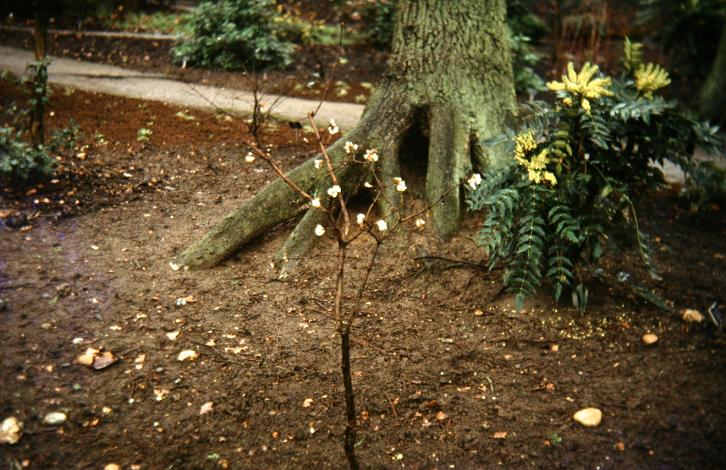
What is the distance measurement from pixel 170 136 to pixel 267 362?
3339 mm

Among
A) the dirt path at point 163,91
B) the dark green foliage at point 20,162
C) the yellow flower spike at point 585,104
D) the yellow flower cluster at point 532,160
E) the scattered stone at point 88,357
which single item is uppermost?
the yellow flower spike at point 585,104

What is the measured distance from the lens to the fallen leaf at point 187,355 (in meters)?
2.93

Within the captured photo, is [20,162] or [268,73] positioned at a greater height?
[268,73]

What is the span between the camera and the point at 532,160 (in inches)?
116

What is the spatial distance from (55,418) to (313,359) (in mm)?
1226

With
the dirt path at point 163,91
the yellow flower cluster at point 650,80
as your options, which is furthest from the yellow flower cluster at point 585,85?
the dirt path at point 163,91

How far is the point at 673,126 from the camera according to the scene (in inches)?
115

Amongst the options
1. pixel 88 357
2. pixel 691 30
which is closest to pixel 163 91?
pixel 88 357

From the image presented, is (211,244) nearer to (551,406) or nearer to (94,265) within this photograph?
(94,265)

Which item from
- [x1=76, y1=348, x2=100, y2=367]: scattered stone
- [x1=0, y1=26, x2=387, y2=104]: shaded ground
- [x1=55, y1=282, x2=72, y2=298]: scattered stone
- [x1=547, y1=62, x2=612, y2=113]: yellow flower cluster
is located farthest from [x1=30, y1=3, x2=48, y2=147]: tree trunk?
[x1=547, y1=62, x2=612, y2=113]: yellow flower cluster

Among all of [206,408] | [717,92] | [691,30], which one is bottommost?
[206,408]

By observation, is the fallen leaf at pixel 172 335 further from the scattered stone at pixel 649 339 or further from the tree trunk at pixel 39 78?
the scattered stone at pixel 649 339

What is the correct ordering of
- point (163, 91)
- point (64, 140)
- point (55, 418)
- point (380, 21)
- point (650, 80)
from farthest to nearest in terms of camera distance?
point (380, 21), point (163, 91), point (64, 140), point (650, 80), point (55, 418)

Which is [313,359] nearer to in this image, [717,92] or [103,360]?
[103,360]
